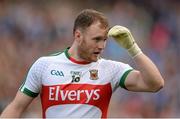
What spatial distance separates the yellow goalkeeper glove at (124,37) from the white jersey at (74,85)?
0.28 metres

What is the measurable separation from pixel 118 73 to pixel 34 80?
681 millimetres

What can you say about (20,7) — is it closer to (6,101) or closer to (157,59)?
(6,101)

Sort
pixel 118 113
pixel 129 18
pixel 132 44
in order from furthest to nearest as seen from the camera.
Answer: pixel 129 18 < pixel 118 113 < pixel 132 44

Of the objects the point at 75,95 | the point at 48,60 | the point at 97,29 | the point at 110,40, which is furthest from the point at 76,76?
the point at 110,40

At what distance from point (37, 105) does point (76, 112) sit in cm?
370

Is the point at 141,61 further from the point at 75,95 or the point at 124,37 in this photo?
the point at 75,95

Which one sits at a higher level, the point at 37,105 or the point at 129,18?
the point at 129,18

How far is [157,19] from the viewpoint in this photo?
9.23m

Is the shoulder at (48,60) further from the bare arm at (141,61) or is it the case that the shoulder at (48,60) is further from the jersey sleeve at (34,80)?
the bare arm at (141,61)

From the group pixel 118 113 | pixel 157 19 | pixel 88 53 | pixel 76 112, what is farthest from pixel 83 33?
pixel 157 19

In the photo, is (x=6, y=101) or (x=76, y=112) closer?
(x=76, y=112)

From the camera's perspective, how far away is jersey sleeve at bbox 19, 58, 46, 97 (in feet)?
16.5

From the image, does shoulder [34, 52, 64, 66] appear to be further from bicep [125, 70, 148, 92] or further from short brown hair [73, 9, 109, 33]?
bicep [125, 70, 148, 92]

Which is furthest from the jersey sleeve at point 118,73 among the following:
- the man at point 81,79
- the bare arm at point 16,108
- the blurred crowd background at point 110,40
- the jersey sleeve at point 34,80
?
the blurred crowd background at point 110,40
